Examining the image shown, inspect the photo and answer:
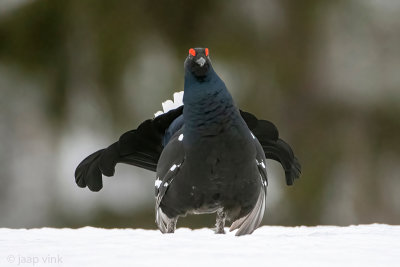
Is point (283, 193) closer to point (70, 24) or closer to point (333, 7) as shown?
point (333, 7)

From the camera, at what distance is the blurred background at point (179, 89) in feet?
13.0

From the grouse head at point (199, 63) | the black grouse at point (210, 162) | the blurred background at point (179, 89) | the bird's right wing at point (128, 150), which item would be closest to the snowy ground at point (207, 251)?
the black grouse at point (210, 162)

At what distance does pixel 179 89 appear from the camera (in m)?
3.92

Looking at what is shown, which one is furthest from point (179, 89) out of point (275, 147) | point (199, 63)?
point (199, 63)

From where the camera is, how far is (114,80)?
402cm

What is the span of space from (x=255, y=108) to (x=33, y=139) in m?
1.35

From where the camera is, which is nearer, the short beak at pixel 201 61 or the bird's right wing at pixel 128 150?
the short beak at pixel 201 61

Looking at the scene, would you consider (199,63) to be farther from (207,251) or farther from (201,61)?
(207,251)

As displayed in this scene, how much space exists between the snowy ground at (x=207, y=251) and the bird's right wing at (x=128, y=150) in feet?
2.24

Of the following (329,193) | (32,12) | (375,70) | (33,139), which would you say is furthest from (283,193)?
(32,12)

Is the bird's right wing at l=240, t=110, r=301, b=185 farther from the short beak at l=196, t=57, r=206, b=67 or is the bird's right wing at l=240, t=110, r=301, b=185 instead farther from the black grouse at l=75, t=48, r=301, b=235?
the short beak at l=196, t=57, r=206, b=67

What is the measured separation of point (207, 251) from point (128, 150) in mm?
981

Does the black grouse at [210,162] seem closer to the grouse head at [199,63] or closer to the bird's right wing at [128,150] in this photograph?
the grouse head at [199,63]

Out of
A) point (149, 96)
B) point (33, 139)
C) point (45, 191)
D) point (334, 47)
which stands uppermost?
point (334, 47)
